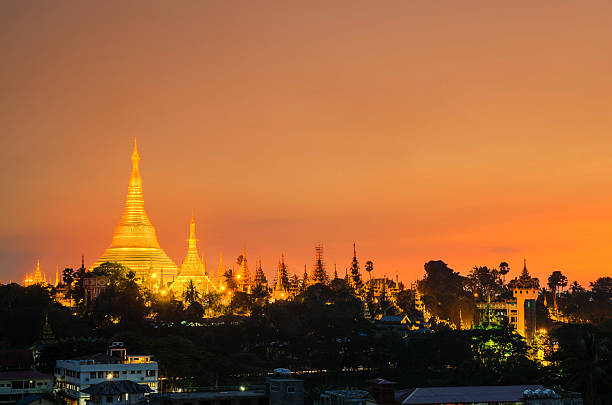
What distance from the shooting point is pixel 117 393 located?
263 feet

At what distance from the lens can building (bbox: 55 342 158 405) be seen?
89.9 metres

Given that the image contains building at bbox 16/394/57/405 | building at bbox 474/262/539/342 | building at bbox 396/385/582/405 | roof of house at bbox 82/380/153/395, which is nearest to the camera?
building at bbox 396/385/582/405

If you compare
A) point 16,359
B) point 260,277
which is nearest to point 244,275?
point 260,277

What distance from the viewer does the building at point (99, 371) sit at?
89.9 metres

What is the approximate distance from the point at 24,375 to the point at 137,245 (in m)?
70.9

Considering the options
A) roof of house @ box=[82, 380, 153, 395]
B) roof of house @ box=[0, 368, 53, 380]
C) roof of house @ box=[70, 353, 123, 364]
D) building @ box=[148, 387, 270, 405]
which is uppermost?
roof of house @ box=[70, 353, 123, 364]

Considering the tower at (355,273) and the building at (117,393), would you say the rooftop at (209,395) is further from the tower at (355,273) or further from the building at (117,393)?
the tower at (355,273)

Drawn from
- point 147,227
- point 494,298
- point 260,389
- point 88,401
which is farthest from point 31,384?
point 494,298

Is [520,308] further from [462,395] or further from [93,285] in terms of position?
[462,395]

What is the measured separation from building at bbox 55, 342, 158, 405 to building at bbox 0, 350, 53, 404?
5.13 feet

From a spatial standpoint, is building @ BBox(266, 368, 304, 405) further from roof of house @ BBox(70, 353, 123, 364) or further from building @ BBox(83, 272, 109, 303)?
building @ BBox(83, 272, 109, 303)

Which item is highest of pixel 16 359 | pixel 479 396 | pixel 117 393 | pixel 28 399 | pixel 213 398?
pixel 16 359

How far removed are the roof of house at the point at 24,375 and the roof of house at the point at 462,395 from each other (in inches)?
1441

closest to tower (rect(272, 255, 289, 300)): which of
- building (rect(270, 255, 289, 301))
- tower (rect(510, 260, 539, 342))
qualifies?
building (rect(270, 255, 289, 301))
